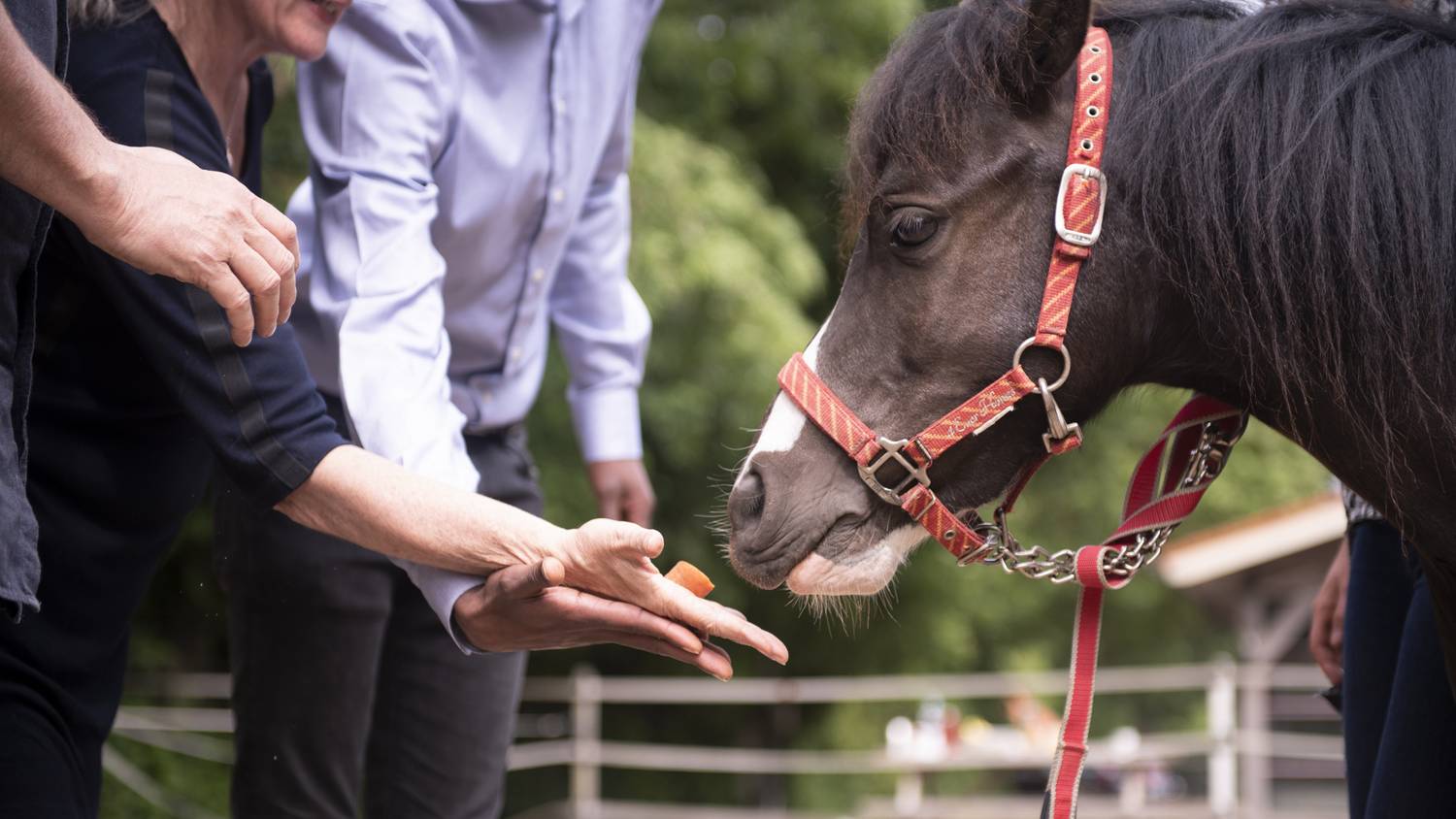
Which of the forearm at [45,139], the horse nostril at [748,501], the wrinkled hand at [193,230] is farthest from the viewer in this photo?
the horse nostril at [748,501]

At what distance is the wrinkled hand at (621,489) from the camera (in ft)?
10.1

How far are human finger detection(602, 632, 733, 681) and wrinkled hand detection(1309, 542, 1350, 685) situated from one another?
4.47ft

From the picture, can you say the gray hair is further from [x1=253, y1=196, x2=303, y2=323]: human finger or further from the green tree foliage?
the green tree foliage

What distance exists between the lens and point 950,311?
1958 mm

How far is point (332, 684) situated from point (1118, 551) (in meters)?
1.27

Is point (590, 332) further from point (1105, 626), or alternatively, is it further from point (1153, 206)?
point (1105, 626)

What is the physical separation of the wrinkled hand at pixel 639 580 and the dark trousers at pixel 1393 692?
105cm

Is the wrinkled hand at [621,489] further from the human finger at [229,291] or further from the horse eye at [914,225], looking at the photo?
the human finger at [229,291]

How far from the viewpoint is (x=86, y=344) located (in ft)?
6.19

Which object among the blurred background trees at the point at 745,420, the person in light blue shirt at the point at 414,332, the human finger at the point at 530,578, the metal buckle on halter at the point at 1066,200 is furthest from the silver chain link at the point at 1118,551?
the blurred background trees at the point at 745,420

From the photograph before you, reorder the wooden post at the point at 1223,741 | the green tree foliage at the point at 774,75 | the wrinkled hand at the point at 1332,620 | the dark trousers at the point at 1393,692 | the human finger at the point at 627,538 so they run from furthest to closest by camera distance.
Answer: the green tree foliage at the point at 774,75, the wooden post at the point at 1223,741, the wrinkled hand at the point at 1332,620, the dark trousers at the point at 1393,692, the human finger at the point at 627,538

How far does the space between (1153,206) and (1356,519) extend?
762 mm

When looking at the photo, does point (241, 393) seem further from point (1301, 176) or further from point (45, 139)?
point (1301, 176)

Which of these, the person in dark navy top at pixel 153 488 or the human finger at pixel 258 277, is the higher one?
the human finger at pixel 258 277
